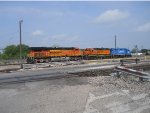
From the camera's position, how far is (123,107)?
10117 millimetres

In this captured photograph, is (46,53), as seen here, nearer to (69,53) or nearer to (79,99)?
(69,53)

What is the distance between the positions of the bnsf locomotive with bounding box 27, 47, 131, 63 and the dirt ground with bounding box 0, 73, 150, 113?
40.4 m

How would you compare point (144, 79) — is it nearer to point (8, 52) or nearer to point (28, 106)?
point (28, 106)

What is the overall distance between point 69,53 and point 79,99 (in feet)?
163

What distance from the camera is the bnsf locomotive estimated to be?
5419 centimetres

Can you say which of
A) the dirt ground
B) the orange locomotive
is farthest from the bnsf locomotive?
the dirt ground

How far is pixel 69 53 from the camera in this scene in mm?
60469

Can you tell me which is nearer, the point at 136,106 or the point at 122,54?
the point at 136,106

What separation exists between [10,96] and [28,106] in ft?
5.73

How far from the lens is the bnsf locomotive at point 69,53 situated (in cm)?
5419

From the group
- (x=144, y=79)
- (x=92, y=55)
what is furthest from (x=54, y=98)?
(x=92, y=55)

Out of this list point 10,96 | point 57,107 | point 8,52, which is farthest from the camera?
point 8,52

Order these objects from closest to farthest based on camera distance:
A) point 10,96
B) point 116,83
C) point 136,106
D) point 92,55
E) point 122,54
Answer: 1. point 136,106
2. point 10,96
3. point 116,83
4. point 92,55
5. point 122,54

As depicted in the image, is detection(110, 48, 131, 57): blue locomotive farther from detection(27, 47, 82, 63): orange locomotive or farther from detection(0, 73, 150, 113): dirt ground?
detection(0, 73, 150, 113): dirt ground
